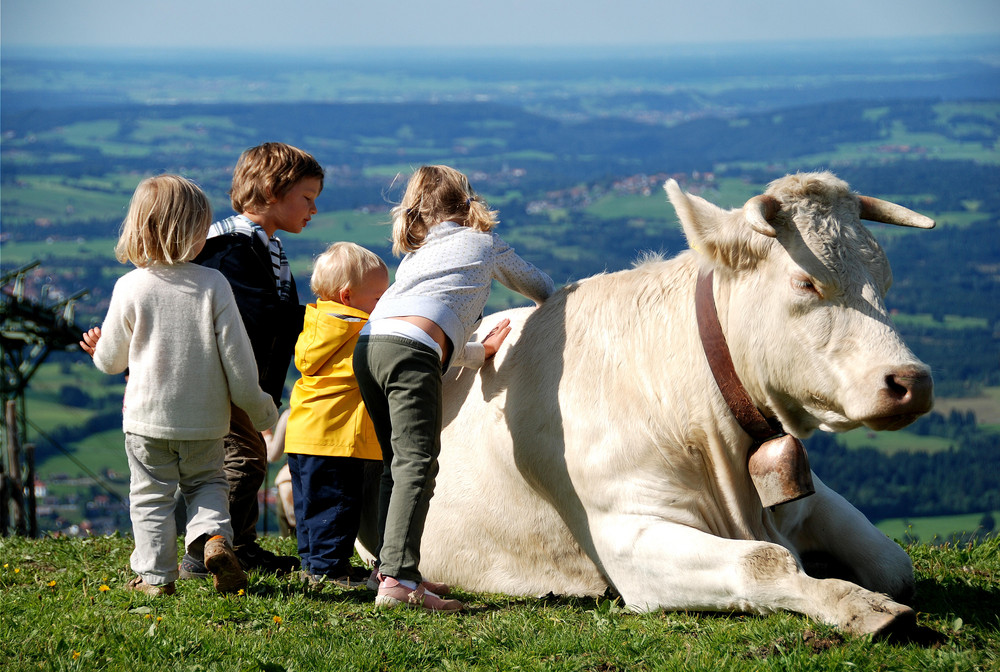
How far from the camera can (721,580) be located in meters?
4.31

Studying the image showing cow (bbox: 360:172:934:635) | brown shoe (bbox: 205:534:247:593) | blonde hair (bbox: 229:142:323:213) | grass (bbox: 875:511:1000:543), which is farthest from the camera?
grass (bbox: 875:511:1000:543)

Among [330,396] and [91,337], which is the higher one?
[91,337]

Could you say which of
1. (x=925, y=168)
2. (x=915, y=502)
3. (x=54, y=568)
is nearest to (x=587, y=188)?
(x=925, y=168)

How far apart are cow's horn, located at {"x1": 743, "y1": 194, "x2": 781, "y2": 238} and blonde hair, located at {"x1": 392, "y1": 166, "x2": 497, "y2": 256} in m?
1.42

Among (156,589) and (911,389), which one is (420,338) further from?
(911,389)

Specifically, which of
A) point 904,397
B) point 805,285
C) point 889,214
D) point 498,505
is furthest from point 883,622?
point 498,505

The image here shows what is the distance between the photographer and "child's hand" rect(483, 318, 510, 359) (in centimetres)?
544

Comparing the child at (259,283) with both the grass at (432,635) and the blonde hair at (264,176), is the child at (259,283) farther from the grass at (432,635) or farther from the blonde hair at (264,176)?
the grass at (432,635)

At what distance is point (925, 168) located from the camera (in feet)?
508

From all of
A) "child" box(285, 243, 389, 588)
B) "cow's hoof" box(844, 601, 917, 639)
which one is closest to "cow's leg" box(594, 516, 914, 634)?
"cow's hoof" box(844, 601, 917, 639)

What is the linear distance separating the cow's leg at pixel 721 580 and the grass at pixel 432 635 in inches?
3.2

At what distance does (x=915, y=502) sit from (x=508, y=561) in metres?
61.6

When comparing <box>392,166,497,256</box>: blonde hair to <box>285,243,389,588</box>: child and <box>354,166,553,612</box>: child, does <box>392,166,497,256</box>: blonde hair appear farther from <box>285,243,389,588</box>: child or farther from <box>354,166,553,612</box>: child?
<box>285,243,389,588</box>: child

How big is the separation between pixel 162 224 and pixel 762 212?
279 cm
